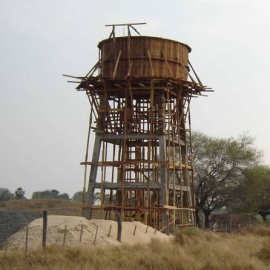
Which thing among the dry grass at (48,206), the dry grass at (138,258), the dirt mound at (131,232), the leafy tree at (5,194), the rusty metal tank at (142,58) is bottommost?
the dry grass at (138,258)

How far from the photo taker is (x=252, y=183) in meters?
59.8

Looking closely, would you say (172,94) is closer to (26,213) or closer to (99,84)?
(99,84)

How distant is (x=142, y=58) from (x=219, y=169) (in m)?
22.3

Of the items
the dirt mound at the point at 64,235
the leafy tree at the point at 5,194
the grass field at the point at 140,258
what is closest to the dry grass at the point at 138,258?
the grass field at the point at 140,258

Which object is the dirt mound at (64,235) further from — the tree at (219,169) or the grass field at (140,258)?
the tree at (219,169)

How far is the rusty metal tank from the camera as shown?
3969cm

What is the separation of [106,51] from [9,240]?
17.2 m

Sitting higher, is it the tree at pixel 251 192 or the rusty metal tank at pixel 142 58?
the rusty metal tank at pixel 142 58

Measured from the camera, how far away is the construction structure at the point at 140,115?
128 ft

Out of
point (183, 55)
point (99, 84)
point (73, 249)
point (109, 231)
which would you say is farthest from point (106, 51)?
point (73, 249)

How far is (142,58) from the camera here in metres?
39.9

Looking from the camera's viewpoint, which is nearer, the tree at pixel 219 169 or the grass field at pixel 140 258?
the grass field at pixel 140 258

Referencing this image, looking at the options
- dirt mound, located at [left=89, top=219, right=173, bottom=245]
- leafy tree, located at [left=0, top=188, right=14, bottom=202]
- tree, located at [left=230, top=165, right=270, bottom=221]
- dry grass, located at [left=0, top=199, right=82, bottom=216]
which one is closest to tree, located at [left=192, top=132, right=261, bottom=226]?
tree, located at [left=230, top=165, right=270, bottom=221]

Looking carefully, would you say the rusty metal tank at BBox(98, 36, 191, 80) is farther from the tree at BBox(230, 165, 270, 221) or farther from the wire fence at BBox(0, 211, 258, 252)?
the tree at BBox(230, 165, 270, 221)
